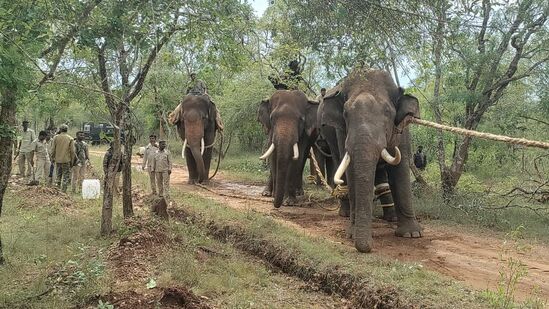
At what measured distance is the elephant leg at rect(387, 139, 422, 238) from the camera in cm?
831

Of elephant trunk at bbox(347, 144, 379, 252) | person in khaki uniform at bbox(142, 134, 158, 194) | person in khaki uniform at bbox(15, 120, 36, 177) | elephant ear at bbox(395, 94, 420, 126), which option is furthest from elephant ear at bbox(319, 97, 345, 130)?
person in khaki uniform at bbox(15, 120, 36, 177)

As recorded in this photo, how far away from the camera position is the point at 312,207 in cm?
1184

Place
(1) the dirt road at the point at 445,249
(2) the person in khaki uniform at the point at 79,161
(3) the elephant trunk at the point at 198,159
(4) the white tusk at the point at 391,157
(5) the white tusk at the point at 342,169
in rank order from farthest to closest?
(3) the elephant trunk at the point at 198,159 < (2) the person in khaki uniform at the point at 79,161 < (4) the white tusk at the point at 391,157 < (5) the white tusk at the point at 342,169 < (1) the dirt road at the point at 445,249

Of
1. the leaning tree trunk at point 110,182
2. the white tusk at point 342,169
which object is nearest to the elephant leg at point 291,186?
the white tusk at point 342,169

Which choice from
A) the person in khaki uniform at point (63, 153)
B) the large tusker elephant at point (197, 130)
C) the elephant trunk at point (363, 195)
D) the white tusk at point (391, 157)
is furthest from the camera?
the large tusker elephant at point (197, 130)

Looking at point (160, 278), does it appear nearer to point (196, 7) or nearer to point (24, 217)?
point (196, 7)

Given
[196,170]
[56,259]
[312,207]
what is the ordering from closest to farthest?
[56,259] < [312,207] < [196,170]

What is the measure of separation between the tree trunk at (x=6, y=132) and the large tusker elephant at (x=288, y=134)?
513cm

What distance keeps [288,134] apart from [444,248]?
14.4ft

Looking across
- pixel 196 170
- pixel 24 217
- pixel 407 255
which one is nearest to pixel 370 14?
pixel 407 255

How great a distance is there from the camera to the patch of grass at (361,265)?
5387mm

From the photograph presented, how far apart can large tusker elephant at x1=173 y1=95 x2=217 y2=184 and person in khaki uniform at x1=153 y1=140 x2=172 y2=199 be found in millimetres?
2986

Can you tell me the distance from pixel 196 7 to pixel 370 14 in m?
2.23

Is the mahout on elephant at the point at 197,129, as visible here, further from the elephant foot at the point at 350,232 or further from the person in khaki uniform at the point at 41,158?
the elephant foot at the point at 350,232
